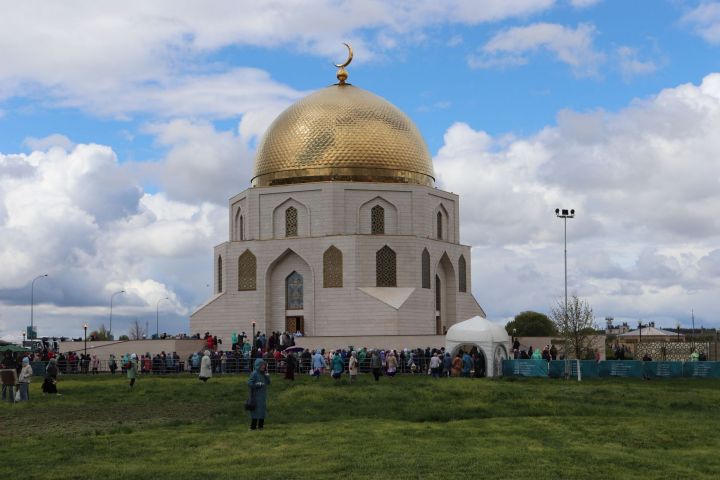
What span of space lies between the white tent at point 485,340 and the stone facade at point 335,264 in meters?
10.9

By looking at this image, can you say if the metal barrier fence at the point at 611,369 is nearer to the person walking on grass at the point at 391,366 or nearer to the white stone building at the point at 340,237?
the person walking on grass at the point at 391,366

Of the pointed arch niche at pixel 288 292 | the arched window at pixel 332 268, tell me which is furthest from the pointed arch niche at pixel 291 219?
the arched window at pixel 332 268

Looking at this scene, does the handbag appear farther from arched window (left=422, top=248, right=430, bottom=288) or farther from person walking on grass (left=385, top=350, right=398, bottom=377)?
arched window (left=422, top=248, right=430, bottom=288)

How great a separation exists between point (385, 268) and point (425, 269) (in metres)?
2.24

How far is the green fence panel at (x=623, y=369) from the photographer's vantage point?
33188 millimetres

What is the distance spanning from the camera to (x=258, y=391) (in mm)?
17625

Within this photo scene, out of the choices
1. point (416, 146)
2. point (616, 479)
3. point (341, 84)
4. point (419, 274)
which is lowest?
point (616, 479)

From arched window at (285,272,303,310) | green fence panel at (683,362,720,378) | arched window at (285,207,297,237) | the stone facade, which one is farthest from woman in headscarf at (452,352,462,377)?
arched window at (285,207,297,237)

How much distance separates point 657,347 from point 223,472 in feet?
130

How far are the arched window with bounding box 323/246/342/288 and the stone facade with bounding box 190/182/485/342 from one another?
5cm

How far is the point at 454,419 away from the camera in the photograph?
19547 mm

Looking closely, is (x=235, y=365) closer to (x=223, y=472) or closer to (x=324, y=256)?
(x=324, y=256)

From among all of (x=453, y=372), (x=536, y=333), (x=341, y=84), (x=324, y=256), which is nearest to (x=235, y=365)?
(x=453, y=372)

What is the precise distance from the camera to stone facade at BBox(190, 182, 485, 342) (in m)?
46.5
